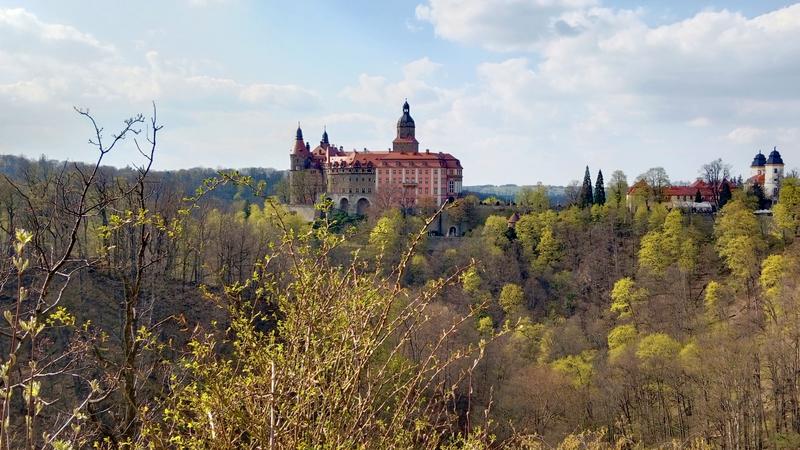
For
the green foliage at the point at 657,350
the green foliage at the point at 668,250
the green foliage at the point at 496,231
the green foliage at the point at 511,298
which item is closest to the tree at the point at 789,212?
the green foliage at the point at 668,250

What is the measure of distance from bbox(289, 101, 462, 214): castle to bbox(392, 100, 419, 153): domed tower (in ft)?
7.07

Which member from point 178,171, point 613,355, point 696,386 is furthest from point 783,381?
point 178,171

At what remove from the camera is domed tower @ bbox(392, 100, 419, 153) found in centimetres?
5997

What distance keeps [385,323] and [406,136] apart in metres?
58.2

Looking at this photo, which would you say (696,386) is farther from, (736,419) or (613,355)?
(613,355)

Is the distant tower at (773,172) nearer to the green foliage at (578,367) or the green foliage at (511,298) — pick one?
the green foliage at (511,298)

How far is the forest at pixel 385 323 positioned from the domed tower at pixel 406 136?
34.1 ft

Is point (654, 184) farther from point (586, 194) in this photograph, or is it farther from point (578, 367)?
point (578, 367)

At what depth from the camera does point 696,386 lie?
69.5ft

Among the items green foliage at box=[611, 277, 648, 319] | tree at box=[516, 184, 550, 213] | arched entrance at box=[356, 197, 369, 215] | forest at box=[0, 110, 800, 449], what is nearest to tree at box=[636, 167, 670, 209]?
forest at box=[0, 110, 800, 449]

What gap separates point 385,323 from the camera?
304cm

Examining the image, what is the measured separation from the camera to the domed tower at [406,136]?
60.0m

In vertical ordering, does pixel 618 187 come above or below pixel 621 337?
above

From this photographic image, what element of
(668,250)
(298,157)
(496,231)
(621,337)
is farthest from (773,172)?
(298,157)
